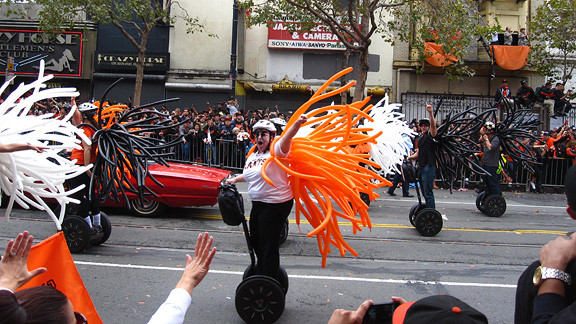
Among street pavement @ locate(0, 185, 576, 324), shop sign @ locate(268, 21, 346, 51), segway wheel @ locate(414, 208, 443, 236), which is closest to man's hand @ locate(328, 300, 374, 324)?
street pavement @ locate(0, 185, 576, 324)

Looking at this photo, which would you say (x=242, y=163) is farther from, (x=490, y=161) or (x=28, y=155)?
(x=28, y=155)

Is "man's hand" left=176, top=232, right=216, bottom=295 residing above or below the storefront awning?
below

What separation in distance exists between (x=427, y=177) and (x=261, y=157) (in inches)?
201

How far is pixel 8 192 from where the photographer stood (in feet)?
10.4

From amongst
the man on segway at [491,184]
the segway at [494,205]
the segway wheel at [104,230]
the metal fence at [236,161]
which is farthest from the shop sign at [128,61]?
the segway wheel at [104,230]

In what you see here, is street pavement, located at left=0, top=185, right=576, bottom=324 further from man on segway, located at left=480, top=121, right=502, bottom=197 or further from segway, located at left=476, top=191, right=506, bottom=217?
man on segway, located at left=480, top=121, right=502, bottom=197

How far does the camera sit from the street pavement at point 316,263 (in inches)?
221

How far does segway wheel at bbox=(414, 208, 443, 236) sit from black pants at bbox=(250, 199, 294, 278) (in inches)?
186

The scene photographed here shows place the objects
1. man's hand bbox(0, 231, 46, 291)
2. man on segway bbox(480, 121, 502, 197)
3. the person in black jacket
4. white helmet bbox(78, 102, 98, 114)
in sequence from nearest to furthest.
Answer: man's hand bbox(0, 231, 46, 291) → white helmet bbox(78, 102, 98, 114) → man on segway bbox(480, 121, 502, 197) → the person in black jacket

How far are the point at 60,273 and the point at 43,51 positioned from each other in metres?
24.9

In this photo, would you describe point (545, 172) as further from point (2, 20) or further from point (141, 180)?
point (2, 20)

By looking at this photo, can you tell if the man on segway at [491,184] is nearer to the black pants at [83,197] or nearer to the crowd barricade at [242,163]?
the crowd barricade at [242,163]

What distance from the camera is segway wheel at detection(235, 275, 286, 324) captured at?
483 centimetres

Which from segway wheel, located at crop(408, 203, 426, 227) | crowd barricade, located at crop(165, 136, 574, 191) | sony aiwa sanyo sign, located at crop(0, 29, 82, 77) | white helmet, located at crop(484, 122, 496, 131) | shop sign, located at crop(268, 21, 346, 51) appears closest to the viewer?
segway wheel, located at crop(408, 203, 426, 227)
